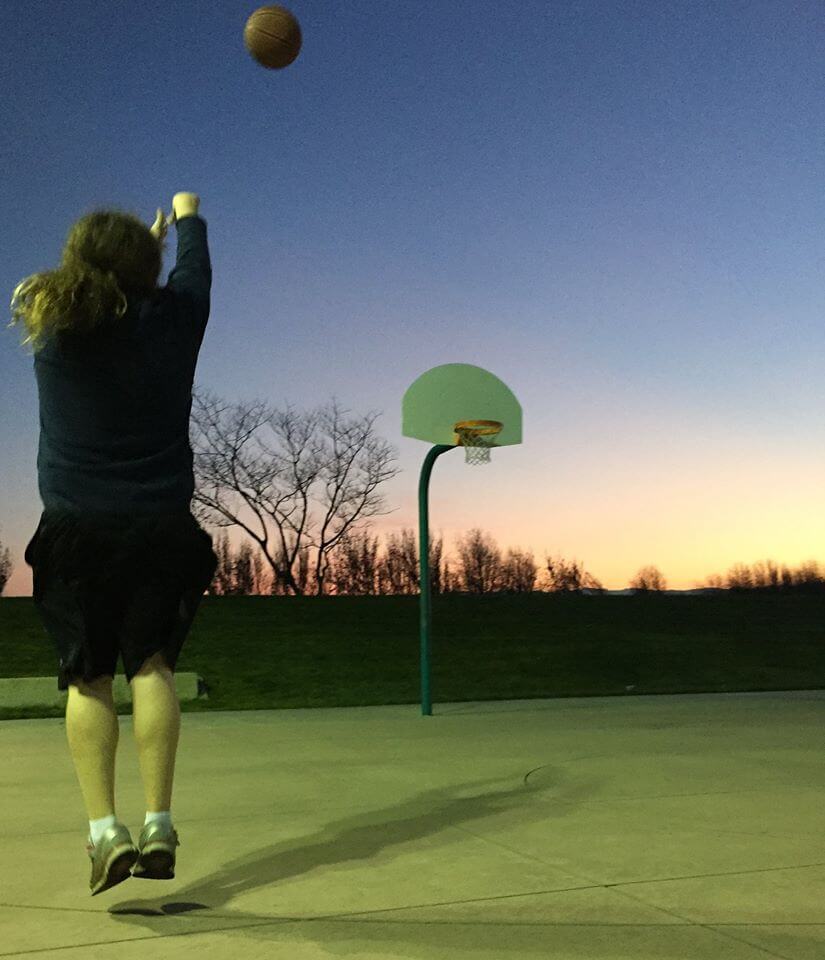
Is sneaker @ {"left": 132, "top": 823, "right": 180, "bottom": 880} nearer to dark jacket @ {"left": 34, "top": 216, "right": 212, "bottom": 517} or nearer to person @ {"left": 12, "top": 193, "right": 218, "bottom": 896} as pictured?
person @ {"left": 12, "top": 193, "right": 218, "bottom": 896}

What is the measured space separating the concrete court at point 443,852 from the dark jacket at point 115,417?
1.24m

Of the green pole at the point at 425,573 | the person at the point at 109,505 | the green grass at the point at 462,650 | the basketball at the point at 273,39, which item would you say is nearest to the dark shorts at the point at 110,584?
the person at the point at 109,505

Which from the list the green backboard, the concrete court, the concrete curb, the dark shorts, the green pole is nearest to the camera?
the concrete court

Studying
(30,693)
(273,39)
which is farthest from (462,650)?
(273,39)

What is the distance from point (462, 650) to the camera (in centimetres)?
1850

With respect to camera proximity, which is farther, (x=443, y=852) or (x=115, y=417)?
(x=443, y=852)

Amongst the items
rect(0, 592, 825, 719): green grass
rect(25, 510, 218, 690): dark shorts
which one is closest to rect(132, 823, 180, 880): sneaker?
rect(25, 510, 218, 690): dark shorts

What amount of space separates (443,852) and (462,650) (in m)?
14.6

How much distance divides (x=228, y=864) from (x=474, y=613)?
21.6 meters

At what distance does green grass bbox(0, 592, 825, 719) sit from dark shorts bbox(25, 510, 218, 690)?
801cm

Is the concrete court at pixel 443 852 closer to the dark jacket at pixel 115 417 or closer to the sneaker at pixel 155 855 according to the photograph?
the sneaker at pixel 155 855

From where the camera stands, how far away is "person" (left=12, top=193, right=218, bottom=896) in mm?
3262

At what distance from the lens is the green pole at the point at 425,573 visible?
9.81m

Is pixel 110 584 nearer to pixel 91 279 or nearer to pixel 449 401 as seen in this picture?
pixel 91 279
